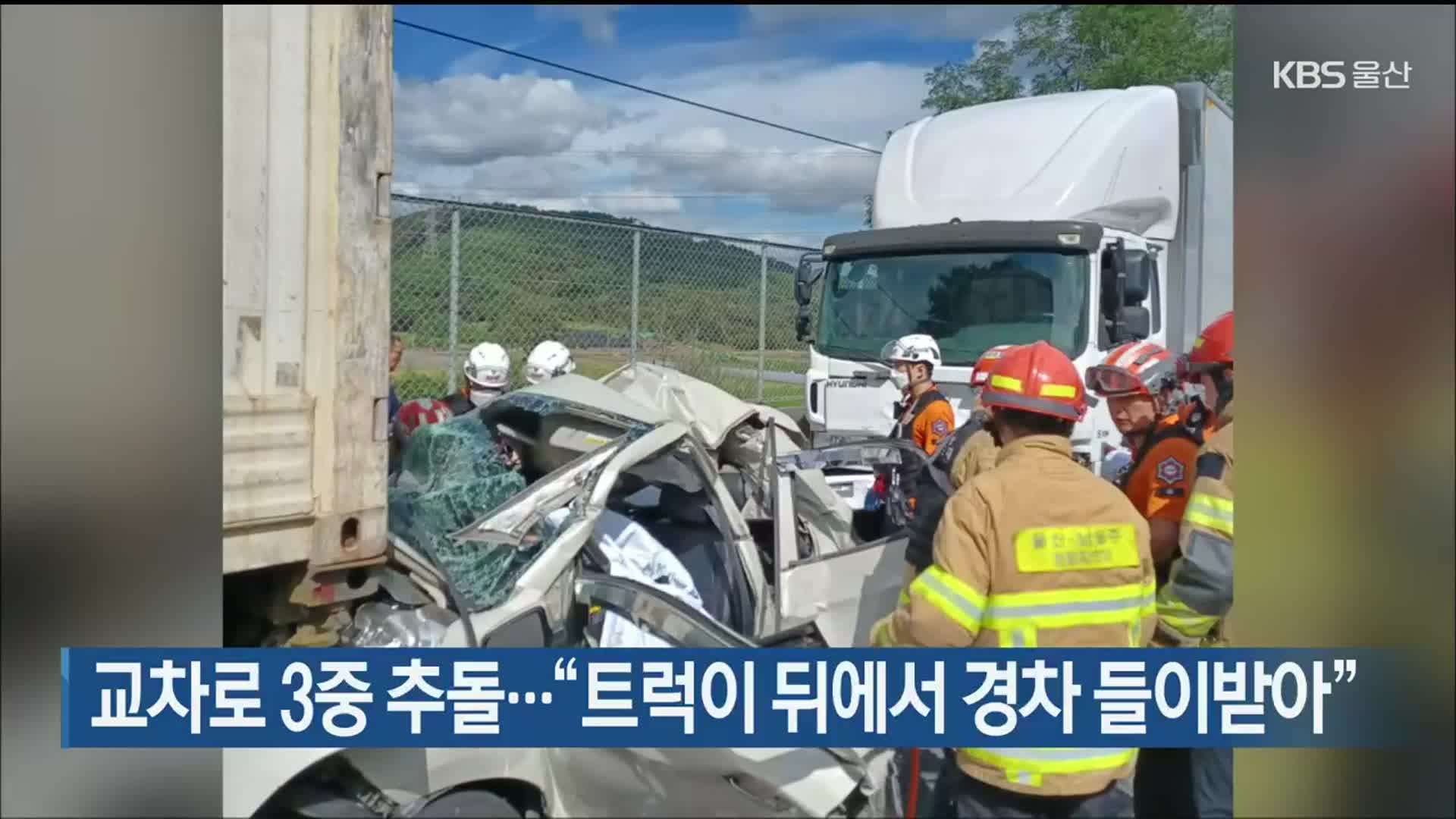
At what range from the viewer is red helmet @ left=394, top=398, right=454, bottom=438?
4141mm

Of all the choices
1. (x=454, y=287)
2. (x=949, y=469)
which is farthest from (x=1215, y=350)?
(x=454, y=287)

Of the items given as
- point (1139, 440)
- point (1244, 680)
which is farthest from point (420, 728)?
point (1139, 440)

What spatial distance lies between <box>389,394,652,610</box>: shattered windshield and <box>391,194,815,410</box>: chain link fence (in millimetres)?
1966

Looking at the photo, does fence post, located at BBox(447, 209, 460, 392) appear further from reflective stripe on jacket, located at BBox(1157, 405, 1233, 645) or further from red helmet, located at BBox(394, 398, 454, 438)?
reflective stripe on jacket, located at BBox(1157, 405, 1233, 645)

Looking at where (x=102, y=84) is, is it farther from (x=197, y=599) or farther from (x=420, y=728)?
(x=420, y=728)

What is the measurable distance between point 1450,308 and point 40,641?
346 centimetres

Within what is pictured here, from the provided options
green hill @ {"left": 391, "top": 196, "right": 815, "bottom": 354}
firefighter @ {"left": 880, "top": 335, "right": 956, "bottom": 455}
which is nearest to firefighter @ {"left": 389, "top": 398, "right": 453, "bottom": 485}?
green hill @ {"left": 391, "top": 196, "right": 815, "bottom": 354}

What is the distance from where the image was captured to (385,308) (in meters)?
2.70

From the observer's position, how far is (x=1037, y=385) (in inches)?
99.1

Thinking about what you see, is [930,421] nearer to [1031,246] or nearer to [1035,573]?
[1031,246]

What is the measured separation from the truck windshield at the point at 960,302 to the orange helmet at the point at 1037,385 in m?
3.60

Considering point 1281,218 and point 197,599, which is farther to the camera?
point 1281,218

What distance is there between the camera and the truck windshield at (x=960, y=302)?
606 cm
